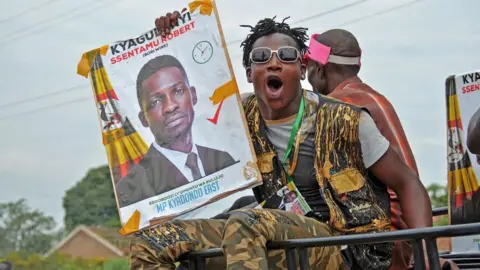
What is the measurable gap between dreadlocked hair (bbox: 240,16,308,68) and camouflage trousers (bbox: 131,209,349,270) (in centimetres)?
87

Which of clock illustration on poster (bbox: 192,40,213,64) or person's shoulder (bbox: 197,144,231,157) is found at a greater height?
clock illustration on poster (bbox: 192,40,213,64)

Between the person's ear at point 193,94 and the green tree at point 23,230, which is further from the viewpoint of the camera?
the green tree at point 23,230

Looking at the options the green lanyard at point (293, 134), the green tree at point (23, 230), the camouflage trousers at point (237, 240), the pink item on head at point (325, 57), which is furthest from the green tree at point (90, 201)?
the camouflage trousers at point (237, 240)

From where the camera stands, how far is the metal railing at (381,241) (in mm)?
3318

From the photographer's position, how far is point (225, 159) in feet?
15.4

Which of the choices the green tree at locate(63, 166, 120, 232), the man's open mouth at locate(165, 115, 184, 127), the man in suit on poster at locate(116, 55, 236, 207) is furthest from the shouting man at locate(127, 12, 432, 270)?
the green tree at locate(63, 166, 120, 232)

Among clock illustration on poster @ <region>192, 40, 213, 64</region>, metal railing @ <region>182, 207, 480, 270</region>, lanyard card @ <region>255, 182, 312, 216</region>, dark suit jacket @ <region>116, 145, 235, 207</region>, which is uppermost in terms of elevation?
clock illustration on poster @ <region>192, 40, 213, 64</region>

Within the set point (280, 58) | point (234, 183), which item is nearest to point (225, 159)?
point (234, 183)

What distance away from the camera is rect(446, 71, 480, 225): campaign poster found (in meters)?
4.71

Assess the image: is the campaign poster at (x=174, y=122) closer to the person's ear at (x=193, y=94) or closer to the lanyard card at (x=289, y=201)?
the person's ear at (x=193, y=94)

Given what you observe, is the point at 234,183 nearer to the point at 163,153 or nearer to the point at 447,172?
the point at 163,153

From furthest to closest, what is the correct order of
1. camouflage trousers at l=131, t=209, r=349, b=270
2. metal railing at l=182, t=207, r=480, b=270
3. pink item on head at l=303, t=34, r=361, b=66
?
pink item on head at l=303, t=34, r=361, b=66
camouflage trousers at l=131, t=209, r=349, b=270
metal railing at l=182, t=207, r=480, b=270

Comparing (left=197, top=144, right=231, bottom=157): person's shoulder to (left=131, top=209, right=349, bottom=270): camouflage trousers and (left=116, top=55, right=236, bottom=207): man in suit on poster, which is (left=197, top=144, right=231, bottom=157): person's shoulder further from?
(left=131, top=209, right=349, bottom=270): camouflage trousers

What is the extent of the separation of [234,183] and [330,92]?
4.43 ft
